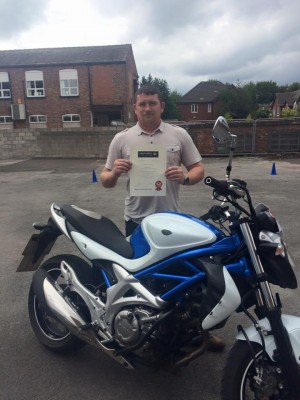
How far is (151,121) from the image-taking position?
2885 mm

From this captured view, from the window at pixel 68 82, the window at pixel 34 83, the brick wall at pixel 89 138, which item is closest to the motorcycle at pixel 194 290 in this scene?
the brick wall at pixel 89 138

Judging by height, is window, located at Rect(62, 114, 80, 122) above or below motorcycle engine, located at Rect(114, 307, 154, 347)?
above

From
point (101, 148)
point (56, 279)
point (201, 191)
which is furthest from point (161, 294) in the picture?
point (101, 148)

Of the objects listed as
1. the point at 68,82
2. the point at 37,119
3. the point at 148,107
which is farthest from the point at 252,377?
the point at 37,119

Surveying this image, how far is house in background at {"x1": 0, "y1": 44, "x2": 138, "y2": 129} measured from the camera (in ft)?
112

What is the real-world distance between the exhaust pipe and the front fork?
101 centimetres

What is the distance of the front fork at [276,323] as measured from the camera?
6.29 feet

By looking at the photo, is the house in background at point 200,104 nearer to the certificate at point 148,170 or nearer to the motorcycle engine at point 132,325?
the certificate at point 148,170

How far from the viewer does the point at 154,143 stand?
2922 mm

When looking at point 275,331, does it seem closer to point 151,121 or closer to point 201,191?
point 151,121

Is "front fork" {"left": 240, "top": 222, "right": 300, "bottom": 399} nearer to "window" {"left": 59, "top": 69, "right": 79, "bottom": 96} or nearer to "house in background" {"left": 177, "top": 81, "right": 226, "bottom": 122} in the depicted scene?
"window" {"left": 59, "top": 69, "right": 79, "bottom": 96}

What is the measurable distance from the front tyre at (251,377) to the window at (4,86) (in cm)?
3745

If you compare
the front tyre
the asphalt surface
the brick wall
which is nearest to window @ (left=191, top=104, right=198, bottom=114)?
the brick wall

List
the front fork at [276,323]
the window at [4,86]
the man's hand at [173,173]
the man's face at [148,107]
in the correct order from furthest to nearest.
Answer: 1. the window at [4,86]
2. the man's face at [148,107]
3. the man's hand at [173,173]
4. the front fork at [276,323]
